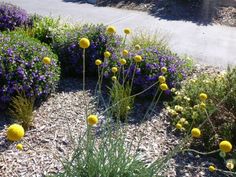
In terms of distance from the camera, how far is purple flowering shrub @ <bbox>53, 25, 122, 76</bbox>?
5.07m

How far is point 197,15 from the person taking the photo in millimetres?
10461

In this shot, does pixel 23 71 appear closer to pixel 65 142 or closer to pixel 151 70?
pixel 65 142

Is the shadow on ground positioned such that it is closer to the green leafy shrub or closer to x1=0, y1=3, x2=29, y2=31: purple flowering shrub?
x1=0, y1=3, x2=29, y2=31: purple flowering shrub

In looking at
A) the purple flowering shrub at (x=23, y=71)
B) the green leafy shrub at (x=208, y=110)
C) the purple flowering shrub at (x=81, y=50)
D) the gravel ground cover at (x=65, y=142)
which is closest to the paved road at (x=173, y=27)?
the purple flowering shrub at (x=81, y=50)

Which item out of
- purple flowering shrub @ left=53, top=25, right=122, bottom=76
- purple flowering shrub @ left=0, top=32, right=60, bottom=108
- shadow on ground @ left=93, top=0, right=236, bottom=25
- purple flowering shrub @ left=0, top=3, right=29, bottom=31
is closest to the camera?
purple flowering shrub @ left=0, top=32, right=60, bottom=108

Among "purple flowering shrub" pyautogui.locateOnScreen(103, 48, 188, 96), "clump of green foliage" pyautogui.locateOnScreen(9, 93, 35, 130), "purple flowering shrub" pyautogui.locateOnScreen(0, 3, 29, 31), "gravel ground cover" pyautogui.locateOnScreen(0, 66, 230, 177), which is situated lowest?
"gravel ground cover" pyautogui.locateOnScreen(0, 66, 230, 177)

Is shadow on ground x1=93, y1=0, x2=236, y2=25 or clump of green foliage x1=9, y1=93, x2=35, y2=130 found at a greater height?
shadow on ground x1=93, y1=0, x2=236, y2=25

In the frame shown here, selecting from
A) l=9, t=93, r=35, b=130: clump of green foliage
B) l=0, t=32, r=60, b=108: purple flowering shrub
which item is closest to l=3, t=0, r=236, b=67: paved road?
l=0, t=32, r=60, b=108: purple flowering shrub

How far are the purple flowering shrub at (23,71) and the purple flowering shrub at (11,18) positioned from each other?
87.5 inches

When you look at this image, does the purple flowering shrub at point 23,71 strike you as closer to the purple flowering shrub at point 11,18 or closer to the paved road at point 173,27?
the purple flowering shrub at point 11,18

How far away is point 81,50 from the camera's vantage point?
201 inches

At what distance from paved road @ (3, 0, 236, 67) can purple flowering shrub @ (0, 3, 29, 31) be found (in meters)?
1.72

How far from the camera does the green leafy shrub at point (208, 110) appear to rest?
366 centimetres

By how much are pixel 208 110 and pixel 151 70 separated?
3.25 feet
